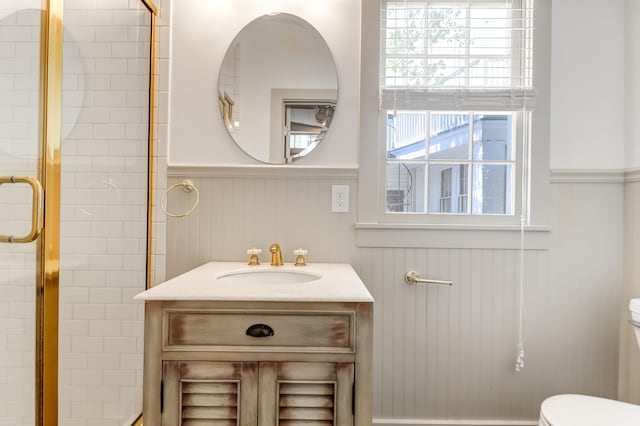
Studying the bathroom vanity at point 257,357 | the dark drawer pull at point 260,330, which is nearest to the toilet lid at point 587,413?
the bathroom vanity at point 257,357

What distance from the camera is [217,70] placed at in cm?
178

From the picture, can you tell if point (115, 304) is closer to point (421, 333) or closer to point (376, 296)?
point (376, 296)

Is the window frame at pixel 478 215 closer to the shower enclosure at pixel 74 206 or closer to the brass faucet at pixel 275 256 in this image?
the brass faucet at pixel 275 256

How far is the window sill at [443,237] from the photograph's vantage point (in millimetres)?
1762

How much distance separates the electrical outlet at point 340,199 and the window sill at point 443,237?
4.0 inches

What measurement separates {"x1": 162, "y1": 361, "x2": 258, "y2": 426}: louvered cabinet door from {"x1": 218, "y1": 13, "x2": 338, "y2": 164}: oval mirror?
926 mm

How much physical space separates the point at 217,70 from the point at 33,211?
96 cm

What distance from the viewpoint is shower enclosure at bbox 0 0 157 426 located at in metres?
1.21

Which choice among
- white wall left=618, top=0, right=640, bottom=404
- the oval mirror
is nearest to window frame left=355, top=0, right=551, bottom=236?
the oval mirror

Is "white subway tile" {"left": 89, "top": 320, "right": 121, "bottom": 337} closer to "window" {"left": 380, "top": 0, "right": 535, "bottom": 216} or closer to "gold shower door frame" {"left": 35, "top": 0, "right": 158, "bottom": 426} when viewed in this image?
"gold shower door frame" {"left": 35, "top": 0, "right": 158, "bottom": 426}

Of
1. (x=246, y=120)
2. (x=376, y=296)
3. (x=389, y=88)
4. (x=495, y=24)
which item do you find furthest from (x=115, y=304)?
(x=495, y=24)

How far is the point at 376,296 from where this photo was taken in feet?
5.80

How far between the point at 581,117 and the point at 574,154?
0.17m

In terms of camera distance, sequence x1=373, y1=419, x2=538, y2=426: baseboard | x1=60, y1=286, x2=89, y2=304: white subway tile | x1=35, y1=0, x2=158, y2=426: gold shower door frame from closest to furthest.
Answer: x1=35, y1=0, x2=158, y2=426: gold shower door frame < x1=60, y1=286, x2=89, y2=304: white subway tile < x1=373, y1=419, x2=538, y2=426: baseboard
